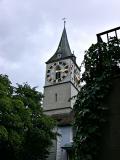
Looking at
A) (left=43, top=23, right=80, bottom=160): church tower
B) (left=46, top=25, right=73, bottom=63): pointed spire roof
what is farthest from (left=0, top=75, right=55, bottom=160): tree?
(left=46, top=25, right=73, bottom=63): pointed spire roof

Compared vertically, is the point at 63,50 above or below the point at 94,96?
above

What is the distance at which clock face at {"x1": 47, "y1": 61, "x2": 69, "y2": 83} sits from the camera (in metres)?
51.5

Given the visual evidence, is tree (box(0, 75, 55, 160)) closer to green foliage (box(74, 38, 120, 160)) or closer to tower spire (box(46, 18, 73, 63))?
green foliage (box(74, 38, 120, 160))

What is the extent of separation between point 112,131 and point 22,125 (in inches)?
704

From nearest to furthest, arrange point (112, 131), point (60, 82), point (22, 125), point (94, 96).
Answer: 1. point (112, 131)
2. point (94, 96)
3. point (22, 125)
4. point (60, 82)

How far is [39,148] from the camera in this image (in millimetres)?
25266

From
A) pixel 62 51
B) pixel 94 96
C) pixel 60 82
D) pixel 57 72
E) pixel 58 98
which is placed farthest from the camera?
pixel 62 51

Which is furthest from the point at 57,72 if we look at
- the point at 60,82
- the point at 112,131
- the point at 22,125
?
the point at 112,131

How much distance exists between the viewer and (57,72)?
5294 cm

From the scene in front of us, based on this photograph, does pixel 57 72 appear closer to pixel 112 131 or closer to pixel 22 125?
pixel 22 125

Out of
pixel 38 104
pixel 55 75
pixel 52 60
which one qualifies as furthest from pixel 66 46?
pixel 38 104

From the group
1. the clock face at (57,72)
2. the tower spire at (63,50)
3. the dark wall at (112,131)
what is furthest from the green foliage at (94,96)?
the tower spire at (63,50)

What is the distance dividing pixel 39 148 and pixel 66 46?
3701cm

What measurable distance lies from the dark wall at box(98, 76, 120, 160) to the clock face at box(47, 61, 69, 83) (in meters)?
44.4
